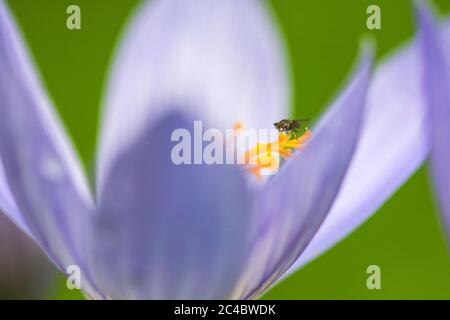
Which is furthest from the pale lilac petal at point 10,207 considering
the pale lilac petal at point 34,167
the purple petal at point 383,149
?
the purple petal at point 383,149

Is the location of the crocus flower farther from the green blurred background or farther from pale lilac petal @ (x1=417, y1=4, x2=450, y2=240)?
pale lilac petal @ (x1=417, y1=4, x2=450, y2=240)

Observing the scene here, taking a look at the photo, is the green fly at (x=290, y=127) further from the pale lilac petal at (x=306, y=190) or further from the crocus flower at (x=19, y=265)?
the crocus flower at (x=19, y=265)

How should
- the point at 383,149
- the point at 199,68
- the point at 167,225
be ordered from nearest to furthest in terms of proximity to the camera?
1. the point at 167,225
2. the point at 383,149
3. the point at 199,68

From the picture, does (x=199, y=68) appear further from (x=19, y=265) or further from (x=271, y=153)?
(x=19, y=265)

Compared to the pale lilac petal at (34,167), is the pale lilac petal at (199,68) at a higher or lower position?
higher

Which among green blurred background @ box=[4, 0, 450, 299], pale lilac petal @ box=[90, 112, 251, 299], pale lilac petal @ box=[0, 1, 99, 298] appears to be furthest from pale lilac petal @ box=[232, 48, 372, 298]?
green blurred background @ box=[4, 0, 450, 299]

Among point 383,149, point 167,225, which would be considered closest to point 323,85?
point 383,149
